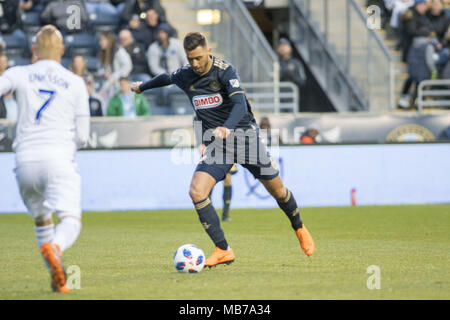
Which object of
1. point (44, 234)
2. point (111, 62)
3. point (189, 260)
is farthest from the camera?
point (111, 62)

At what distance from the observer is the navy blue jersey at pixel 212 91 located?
27.3 ft

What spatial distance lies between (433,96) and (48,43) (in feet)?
52.7

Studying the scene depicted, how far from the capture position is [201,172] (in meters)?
8.31

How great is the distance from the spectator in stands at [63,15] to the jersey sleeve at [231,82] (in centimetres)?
→ 1220

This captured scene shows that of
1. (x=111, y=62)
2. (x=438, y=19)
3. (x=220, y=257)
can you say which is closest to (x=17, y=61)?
(x=111, y=62)

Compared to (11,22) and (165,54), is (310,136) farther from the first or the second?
(11,22)

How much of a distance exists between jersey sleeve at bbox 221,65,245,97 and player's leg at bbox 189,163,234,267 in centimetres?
76

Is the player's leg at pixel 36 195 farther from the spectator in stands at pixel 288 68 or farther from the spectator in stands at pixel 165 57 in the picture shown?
the spectator in stands at pixel 288 68

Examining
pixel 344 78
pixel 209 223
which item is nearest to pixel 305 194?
pixel 344 78

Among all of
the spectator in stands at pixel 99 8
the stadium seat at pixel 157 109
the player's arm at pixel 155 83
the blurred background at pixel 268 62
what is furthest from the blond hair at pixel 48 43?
the spectator in stands at pixel 99 8

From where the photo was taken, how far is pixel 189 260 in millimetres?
7953

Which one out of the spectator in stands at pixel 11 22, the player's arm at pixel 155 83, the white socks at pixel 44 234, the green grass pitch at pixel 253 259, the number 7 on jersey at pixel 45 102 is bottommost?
the green grass pitch at pixel 253 259

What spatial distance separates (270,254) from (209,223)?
1386 millimetres

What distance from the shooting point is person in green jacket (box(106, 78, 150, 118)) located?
18266 mm
